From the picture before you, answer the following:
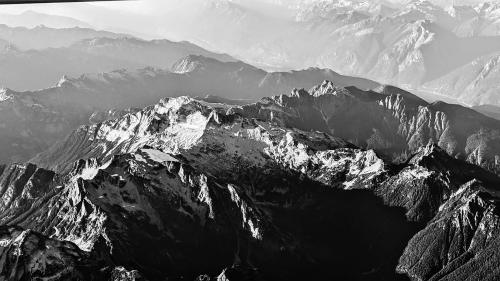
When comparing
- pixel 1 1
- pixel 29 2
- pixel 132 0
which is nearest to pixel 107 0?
pixel 132 0

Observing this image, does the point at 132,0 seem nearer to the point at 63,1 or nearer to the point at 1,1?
the point at 63,1

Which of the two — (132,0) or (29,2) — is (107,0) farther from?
(29,2)

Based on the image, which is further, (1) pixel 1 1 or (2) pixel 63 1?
(2) pixel 63 1

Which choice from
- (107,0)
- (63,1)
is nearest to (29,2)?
(63,1)

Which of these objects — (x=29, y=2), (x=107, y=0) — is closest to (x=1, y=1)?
(x=29, y=2)

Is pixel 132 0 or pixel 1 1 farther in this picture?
pixel 132 0

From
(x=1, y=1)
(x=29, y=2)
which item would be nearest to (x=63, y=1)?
(x=29, y=2)

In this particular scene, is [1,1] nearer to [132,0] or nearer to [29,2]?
[29,2]

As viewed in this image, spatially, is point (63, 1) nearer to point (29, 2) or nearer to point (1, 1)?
point (29, 2)
